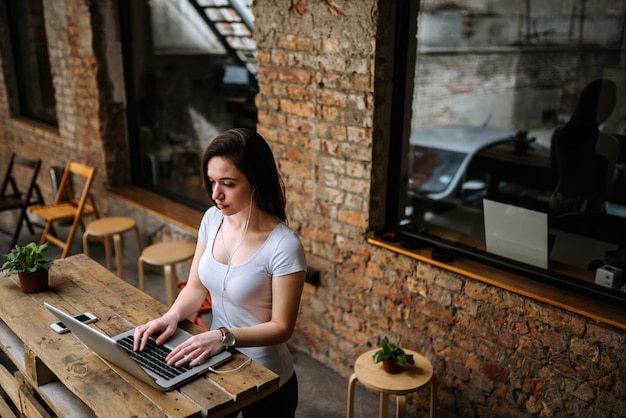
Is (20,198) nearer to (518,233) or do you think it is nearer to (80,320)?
(80,320)

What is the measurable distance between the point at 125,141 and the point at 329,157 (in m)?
3.00

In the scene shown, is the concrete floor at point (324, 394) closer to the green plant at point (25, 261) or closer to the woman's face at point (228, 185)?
the green plant at point (25, 261)

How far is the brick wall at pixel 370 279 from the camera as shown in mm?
2650

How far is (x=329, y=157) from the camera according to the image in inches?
133

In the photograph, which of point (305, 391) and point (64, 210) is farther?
point (64, 210)

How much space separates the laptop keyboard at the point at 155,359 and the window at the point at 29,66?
5.35 meters

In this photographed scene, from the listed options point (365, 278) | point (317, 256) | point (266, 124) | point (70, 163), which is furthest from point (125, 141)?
point (365, 278)

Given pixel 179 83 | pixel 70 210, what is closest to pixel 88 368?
pixel 70 210

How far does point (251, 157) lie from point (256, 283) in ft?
1.43

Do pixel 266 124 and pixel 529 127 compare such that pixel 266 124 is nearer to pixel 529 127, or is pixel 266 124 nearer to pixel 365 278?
pixel 365 278

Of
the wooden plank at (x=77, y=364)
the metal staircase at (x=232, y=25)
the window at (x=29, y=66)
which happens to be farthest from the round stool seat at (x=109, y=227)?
the window at (x=29, y=66)

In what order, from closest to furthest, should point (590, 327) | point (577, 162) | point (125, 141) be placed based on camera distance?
point (590, 327)
point (577, 162)
point (125, 141)

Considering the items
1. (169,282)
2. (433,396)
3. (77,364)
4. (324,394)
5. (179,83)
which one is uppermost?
(179,83)

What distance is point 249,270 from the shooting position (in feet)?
6.59
